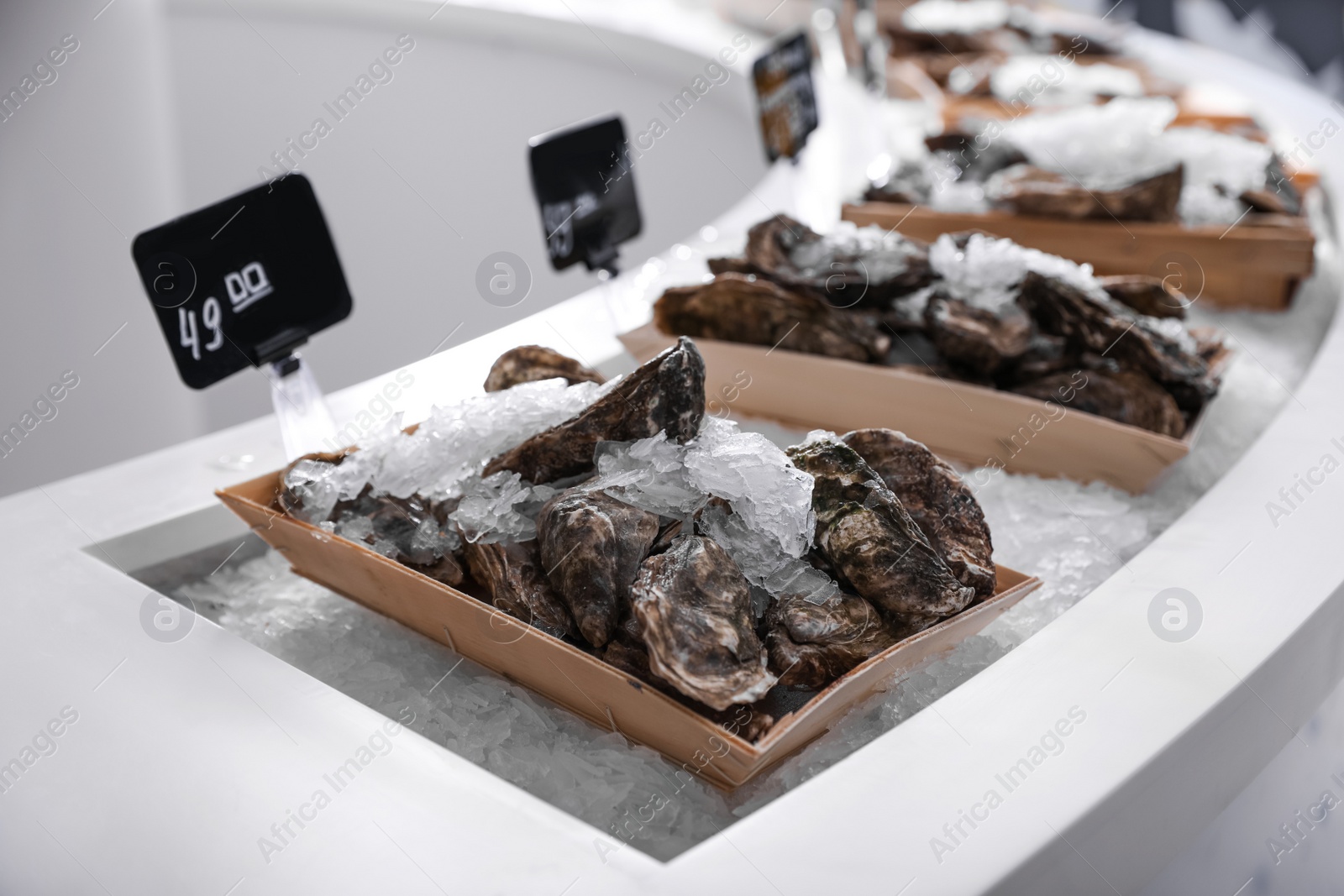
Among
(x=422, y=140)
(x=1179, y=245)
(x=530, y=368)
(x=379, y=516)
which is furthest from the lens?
(x=422, y=140)

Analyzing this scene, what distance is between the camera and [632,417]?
81 cm

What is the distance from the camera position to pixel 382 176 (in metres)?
4.27

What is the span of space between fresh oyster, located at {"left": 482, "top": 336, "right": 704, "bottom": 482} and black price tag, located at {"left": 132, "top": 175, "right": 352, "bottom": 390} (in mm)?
418

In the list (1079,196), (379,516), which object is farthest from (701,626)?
(1079,196)

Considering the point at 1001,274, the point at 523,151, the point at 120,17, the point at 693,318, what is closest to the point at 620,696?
the point at 693,318

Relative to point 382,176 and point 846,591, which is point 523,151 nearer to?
point 382,176

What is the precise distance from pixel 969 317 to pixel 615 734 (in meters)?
0.68

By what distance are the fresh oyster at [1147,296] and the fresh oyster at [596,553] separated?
810 millimetres

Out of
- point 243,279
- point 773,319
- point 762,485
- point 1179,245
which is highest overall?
point 243,279

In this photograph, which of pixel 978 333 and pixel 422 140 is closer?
pixel 978 333

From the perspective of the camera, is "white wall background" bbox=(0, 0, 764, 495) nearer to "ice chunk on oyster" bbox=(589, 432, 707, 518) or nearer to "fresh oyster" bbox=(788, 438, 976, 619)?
"ice chunk on oyster" bbox=(589, 432, 707, 518)

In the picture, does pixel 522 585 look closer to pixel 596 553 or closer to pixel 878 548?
pixel 596 553

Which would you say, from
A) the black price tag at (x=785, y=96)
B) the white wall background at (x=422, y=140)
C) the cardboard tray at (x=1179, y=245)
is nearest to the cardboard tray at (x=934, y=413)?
the cardboard tray at (x=1179, y=245)

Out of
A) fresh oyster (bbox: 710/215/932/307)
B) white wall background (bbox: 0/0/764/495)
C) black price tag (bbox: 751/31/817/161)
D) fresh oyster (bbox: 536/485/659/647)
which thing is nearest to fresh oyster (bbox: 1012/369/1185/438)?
fresh oyster (bbox: 710/215/932/307)
